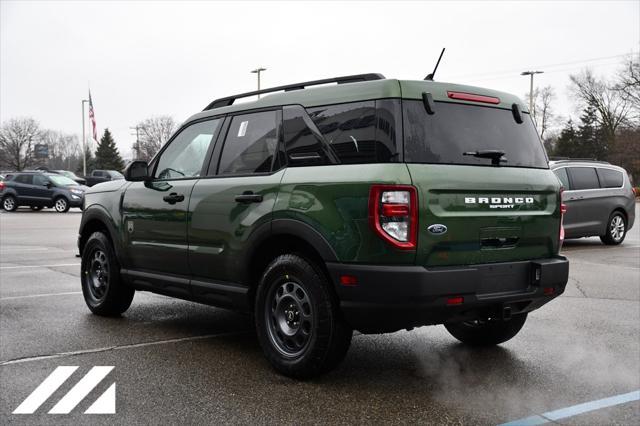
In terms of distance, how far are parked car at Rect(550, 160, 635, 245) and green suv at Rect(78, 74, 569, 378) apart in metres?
8.55

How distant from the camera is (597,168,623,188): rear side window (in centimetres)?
1374

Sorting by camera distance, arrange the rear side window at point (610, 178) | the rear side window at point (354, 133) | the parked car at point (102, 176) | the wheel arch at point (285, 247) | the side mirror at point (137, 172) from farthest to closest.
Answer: the parked car at point (102, 176)
the rear side window at point (610, 178)
the side mirror at point (137, 172)
the wheel arch at point (285, 247)
the rear side window at point (354, 133)

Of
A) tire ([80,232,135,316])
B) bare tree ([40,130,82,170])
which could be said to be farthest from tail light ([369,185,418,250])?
bare tree ([40,130,82,170])

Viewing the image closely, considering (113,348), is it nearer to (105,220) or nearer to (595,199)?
(105,220)

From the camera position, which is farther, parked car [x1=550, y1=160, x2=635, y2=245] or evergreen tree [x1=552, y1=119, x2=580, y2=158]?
evergreen tree [x1=552, y1=119, x2=580, y2=158]

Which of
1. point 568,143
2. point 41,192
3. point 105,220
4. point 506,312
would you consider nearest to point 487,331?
point 506,312

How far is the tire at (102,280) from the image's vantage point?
629cm

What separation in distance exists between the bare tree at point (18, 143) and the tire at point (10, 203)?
6566 cm

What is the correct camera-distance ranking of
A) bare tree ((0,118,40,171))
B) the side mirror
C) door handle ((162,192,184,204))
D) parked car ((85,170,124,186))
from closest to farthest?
door handle ((162,192,184,204)) → the side mirror → parked car ((85,170,124,186)) → bare tree ((0,118,40,171))

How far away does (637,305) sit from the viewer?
7.26 metres

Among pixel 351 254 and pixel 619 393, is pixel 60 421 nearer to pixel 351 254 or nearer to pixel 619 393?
pixel 351 254

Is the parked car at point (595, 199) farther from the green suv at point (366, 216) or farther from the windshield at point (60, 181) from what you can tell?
the windshield at point (60, 181)

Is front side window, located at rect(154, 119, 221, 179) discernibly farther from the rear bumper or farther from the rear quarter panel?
the rear bumper

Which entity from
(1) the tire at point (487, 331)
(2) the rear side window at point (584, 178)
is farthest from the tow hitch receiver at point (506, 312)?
(2) the rear side window at point (584, 178)
